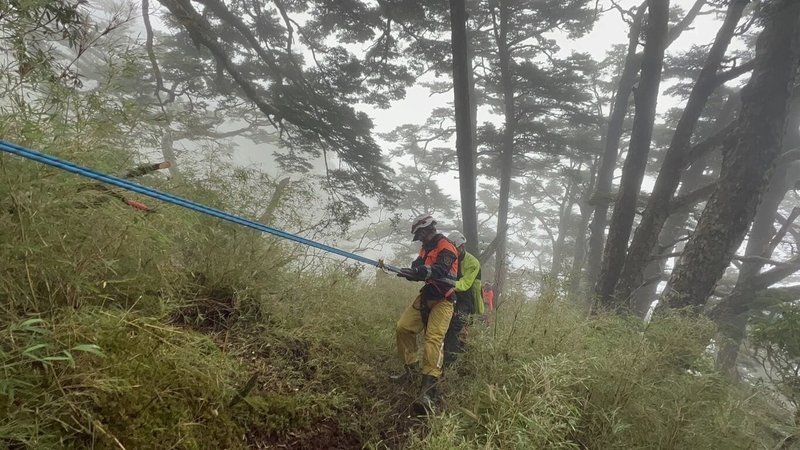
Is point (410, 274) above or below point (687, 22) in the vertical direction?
below

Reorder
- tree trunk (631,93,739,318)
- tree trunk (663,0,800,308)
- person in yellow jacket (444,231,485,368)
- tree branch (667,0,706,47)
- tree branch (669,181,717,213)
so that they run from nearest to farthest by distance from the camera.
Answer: person in yellow jacket (444,231,485,368), tree trunk (663,0,800,308), tree branch (669,181,717,213), tree branch (667,0,706,47), tree trunk (631,93,739,318)

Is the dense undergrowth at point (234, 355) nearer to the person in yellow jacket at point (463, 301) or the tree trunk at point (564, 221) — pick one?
the person in yellow jacket at point (463, 301)

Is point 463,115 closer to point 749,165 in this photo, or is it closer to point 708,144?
point 708,144

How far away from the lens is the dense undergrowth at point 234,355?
139 cm

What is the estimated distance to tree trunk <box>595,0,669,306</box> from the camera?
22.1 feet

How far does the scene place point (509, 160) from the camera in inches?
453

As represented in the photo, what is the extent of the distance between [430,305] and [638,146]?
573 centimetres

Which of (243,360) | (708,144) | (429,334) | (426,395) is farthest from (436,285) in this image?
(708,144)

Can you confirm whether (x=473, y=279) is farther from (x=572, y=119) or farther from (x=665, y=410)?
(x=572, y=119)

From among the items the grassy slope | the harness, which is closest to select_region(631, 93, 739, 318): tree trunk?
the grassy slope

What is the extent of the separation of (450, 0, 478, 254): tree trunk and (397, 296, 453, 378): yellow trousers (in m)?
3.85

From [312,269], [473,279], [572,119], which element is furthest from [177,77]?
[572,119]

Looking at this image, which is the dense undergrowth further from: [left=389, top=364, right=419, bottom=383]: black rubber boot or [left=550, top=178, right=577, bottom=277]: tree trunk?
[left=550, top=178, right=577, bottom=277]: tree trunk

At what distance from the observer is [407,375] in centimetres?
375
